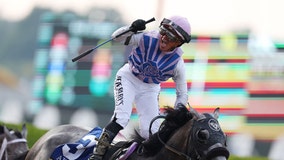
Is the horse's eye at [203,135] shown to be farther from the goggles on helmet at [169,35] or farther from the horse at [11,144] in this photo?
the horse at [11,144]

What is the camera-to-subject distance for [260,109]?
1152 cm

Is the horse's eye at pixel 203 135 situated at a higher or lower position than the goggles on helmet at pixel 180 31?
lower

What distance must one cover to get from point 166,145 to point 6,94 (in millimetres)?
10937

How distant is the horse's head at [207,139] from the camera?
4312 mm

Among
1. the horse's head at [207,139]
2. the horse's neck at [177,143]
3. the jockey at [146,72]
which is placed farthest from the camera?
the jockey at [146,72]

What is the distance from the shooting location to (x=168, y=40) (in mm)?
5129

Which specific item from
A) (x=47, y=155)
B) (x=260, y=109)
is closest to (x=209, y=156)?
(x=47, y=155)

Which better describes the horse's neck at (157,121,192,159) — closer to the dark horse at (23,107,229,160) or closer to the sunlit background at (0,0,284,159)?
the dark horse at (23,107,229,160)

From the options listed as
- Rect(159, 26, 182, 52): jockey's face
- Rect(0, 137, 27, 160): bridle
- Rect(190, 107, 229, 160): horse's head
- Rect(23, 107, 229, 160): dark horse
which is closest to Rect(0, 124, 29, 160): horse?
Rect(0, 137, 27, 160): bridle

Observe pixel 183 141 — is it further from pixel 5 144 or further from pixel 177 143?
pixel 5 144

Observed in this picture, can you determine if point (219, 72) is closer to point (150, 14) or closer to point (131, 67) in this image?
point (150, 14)

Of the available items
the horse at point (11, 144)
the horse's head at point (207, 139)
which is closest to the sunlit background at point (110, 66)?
the horse at point (11, 144)

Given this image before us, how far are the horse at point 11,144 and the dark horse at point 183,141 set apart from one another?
1.94 m

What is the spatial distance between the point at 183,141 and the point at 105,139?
730 mm
